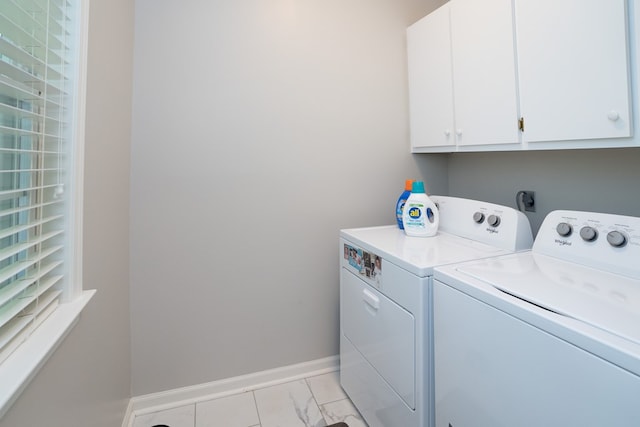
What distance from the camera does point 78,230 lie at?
977 millimetres

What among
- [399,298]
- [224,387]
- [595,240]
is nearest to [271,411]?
[224,387]

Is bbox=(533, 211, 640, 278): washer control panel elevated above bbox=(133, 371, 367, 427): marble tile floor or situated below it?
above

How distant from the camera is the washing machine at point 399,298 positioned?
3.67 ft

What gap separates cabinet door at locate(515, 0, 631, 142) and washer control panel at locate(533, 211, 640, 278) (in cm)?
29

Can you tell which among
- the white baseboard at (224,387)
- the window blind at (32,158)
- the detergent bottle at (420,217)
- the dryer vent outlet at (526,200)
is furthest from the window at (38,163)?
the dryer vent outlet at (526,200)

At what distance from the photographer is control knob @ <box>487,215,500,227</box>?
1.40 m

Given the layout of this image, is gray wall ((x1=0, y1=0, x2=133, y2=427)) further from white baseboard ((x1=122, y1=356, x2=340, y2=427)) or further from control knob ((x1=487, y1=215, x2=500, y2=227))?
control knob ((x1=487, y1=215, x2=500, y2=227))

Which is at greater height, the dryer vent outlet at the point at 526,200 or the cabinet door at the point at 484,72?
the cabinet door at the point at 484,72

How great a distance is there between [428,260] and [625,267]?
59cm

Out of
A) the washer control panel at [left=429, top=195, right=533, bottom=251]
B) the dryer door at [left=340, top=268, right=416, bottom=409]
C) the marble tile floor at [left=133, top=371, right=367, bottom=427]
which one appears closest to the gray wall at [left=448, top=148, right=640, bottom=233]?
the washer control panel at [left=429, top=195, right=533, bottom=251]

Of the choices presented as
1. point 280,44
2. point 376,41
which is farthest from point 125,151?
point 376,41

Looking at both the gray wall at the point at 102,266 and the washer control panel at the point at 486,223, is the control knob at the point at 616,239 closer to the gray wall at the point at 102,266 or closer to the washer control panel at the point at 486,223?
the washer control panel at the point at 486,223

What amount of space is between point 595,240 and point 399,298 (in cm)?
70

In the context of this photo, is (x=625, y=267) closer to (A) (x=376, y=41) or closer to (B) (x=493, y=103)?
(B) (x=493, y=103)
